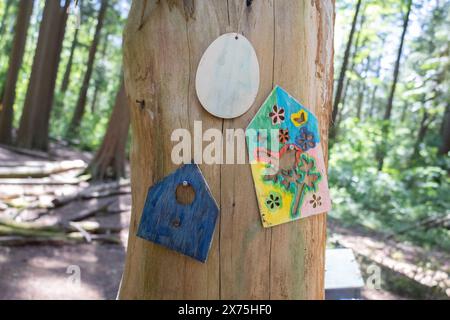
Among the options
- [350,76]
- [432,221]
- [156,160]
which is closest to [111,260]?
[156,160]

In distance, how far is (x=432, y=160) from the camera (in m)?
12.8

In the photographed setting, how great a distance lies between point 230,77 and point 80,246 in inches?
214

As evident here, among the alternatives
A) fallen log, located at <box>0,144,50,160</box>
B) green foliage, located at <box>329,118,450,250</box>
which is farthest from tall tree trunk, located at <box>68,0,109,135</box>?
green foliage, located at <box>329,118,450,250</box>

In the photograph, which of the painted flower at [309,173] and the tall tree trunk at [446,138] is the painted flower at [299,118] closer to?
the painted flower at [309,173]

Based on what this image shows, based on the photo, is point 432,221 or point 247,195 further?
point 432,221

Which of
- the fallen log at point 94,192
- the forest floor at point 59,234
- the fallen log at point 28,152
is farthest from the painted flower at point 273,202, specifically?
the fallen log at point 28,152

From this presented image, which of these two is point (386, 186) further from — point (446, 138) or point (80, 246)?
point (80, 246)

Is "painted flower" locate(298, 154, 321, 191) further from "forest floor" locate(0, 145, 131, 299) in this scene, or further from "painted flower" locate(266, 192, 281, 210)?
"forest floor" locate(0, 145, 131, 299)

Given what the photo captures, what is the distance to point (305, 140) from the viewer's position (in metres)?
1.47

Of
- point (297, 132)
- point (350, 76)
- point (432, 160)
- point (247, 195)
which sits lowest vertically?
point (247, 195)

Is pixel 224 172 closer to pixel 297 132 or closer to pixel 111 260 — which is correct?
pixel 297 132

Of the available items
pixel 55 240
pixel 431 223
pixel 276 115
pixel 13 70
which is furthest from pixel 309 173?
pixel 13 70

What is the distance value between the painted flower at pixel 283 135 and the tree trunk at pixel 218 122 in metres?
0.12
